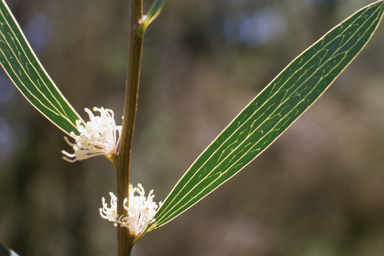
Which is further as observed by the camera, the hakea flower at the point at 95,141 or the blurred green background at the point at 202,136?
the blurred green background at the point at 202,136

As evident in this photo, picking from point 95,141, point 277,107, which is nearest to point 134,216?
point 95,141

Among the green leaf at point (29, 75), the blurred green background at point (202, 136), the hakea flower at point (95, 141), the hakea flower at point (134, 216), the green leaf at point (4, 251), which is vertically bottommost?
the green leaf at point (4, 251)

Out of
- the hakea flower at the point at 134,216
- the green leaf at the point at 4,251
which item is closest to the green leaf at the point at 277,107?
the hakea flower at the point at 134,216

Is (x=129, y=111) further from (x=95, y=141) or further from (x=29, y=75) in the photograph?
(x=29, y=75)

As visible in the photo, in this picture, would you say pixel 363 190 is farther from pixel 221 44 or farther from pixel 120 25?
pixel 120 25

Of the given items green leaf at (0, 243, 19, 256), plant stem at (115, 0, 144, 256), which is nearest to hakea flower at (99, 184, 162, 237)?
plant stem at (115, 0, 144, 256)

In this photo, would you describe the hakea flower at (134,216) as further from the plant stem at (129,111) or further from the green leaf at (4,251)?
the green leaf at (4,251)

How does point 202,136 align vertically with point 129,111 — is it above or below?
above
